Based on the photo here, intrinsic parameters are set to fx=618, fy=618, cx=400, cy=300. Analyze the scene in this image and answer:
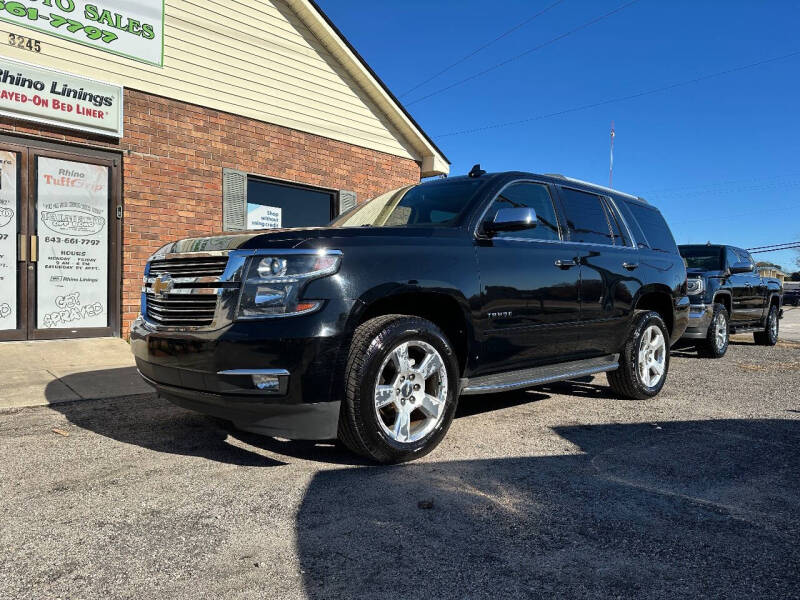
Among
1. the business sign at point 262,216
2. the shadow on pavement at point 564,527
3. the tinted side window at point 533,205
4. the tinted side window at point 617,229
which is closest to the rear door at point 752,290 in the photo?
the tinted side window at point 617,229

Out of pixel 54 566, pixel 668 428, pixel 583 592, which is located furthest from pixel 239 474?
pixel 668 428

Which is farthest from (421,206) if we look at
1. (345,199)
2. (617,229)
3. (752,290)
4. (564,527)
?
(752,290)

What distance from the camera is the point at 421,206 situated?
4.68m

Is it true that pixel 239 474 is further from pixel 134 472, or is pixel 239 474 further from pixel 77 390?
pixel 77 390

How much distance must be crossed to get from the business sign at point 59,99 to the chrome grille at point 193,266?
4968 mm

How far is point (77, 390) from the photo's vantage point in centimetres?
578

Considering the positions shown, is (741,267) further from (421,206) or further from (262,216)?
(262,216)

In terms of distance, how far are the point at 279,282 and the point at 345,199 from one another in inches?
318

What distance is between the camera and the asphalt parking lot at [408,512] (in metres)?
2.23

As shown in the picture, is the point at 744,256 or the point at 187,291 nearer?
the point at 187,291

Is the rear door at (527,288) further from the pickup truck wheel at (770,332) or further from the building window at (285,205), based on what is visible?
the pickup truck wheel at (770,332)

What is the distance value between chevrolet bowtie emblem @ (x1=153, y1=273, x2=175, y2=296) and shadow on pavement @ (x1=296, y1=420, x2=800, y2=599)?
1.44 metres

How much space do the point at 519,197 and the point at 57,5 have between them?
22.1 ft

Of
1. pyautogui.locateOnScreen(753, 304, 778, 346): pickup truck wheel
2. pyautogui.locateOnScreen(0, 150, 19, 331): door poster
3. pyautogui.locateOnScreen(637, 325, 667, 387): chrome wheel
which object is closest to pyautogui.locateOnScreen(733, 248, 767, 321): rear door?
pyautogui.locateOnScreen(753, 304, 778, 346): pickup truck wheel
